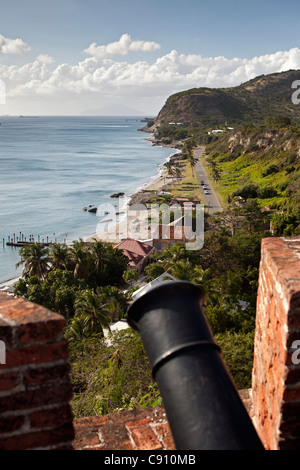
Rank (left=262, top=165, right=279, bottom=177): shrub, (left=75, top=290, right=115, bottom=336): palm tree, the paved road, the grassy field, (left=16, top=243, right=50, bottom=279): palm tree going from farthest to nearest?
the grassy field
(left=262, top=165, right=279, bottom=177): shrub
the paved road
(left=16, top=243, right=50, bottom=279): palm tree
(left=75, top=290, right=115, bottom=336): palm tree

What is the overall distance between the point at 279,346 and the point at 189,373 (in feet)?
2.17

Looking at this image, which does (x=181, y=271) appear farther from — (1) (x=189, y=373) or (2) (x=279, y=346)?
(1) (x=189, y=373)

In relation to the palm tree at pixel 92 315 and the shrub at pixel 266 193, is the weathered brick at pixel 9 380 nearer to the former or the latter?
the palm tree at pixel 92 315

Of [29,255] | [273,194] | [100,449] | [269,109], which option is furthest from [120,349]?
[269,109]

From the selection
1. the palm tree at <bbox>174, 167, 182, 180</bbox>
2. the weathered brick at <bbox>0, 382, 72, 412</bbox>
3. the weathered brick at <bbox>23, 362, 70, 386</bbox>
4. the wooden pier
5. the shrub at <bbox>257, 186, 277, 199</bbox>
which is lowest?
A: the wooden pier

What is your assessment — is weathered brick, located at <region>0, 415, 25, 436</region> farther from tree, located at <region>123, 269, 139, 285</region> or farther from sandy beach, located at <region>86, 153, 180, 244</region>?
sandy beach, located at <region>86, 153, 180, 244</region>

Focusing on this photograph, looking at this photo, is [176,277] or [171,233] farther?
[171,233]

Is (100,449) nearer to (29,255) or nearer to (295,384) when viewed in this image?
(295,384)

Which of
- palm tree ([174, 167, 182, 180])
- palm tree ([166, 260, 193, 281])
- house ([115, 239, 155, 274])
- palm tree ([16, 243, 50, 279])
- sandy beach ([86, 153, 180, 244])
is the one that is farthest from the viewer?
palm tree ([174, 167, 182, 180])

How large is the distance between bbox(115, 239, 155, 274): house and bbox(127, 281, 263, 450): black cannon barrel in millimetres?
34289

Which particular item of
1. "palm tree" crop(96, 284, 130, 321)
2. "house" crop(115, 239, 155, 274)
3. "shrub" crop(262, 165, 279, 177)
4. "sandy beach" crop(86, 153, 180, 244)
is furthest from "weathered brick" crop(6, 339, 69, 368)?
"shrub" crop(262, 165, 279, 177)

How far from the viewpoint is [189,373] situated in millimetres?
1753

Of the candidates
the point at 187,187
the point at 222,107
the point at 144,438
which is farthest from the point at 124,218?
the point at 222,107

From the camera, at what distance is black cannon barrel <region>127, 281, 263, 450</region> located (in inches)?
65.1
